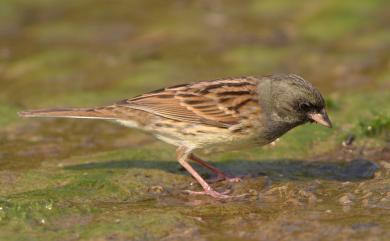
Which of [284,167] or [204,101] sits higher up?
[204,101]

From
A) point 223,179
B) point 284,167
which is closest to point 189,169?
point 223,179

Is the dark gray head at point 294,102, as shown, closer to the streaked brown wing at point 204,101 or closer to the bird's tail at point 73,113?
the streaked brown wing at point 204,101

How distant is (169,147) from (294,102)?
1.91 metres

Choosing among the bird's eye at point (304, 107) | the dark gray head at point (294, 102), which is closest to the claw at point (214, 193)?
the dark gray head at point (294, 102)

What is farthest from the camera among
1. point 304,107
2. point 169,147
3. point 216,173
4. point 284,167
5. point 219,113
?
point 169,147

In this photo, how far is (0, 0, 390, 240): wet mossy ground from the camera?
6887mm

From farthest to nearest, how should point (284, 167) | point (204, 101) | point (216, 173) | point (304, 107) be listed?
point (284, 167)
point (216, 173)
point (204, 101)
point (304, 107)

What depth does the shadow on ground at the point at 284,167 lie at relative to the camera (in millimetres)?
8602

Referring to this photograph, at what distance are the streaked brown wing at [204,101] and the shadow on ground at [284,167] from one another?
0.70 metres

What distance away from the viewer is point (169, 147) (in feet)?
30.9

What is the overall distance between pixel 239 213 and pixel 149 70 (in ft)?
20.3

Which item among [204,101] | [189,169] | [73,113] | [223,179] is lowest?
[223,179]

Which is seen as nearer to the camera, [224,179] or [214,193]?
[214,193]

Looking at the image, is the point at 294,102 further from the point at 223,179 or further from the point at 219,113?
the point at 223,179
